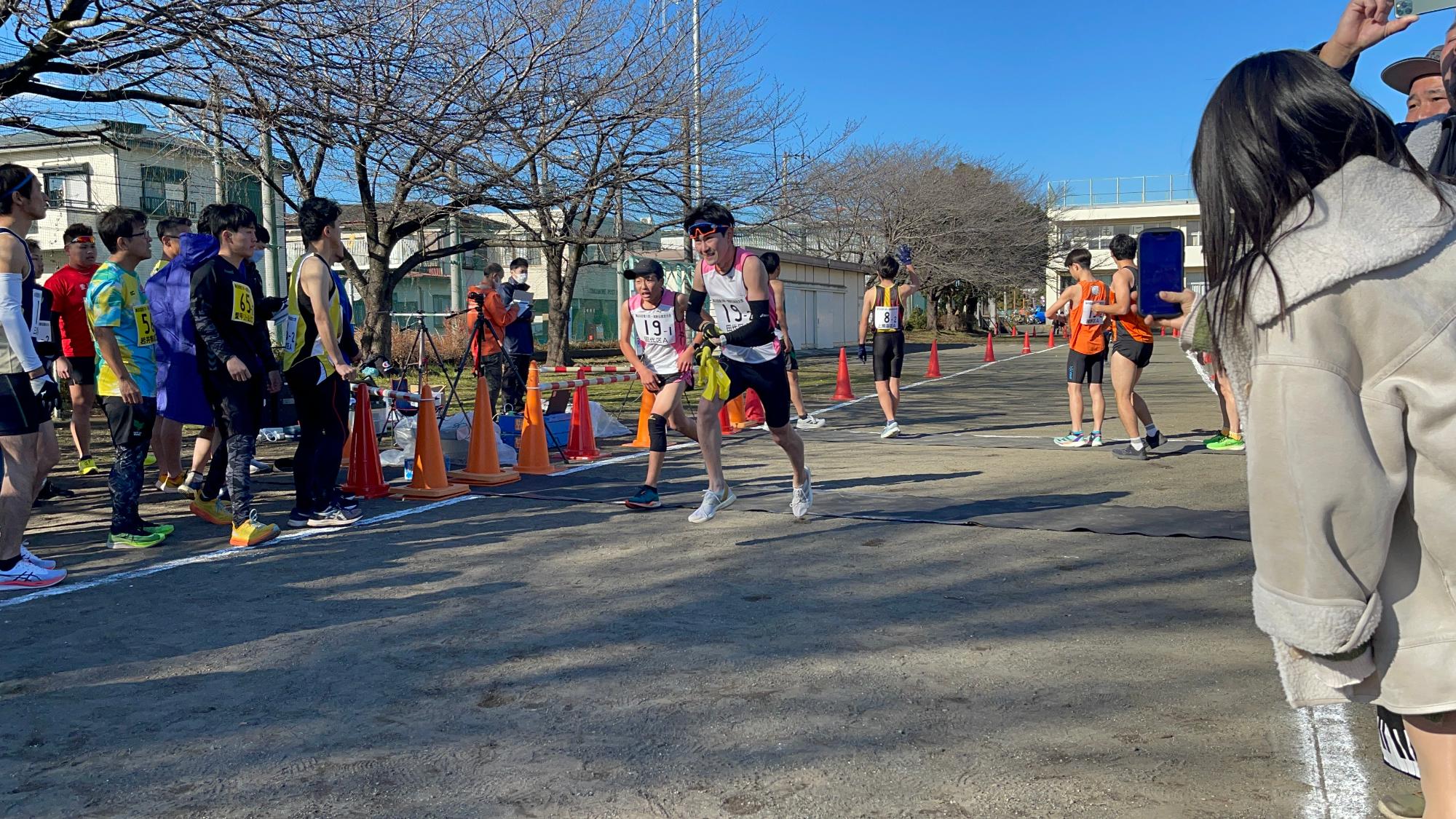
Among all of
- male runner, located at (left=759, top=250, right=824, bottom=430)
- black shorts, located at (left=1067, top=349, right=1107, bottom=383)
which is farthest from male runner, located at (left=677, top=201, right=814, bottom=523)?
black shorts, located at (left=1067, top=349, right=1107, bottom=383)

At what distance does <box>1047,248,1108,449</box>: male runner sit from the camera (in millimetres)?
10344

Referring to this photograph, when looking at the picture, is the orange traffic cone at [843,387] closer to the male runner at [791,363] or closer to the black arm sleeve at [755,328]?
the male runner at [791,363]

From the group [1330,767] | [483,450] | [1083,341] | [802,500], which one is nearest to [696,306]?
[802,500]

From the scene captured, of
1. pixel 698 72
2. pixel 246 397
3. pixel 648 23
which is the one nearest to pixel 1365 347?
pixel 246 397

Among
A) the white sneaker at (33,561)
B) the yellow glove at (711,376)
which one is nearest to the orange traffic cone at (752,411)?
the yellow glove at (711,376)

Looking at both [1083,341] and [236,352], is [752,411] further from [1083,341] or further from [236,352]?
[236,352]

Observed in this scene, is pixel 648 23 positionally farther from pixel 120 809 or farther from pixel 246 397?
pixel 120 809

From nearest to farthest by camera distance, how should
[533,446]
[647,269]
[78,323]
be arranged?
[647,269] < [78,323] < [533,446]

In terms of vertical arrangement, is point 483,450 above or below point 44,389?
below

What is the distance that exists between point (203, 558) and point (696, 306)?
3312 mm

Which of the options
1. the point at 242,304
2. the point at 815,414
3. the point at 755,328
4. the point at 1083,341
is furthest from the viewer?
the point at 815,414

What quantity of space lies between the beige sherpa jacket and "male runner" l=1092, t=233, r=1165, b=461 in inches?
318

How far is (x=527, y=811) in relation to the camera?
9.61 feet

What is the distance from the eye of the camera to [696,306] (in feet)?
22.9
